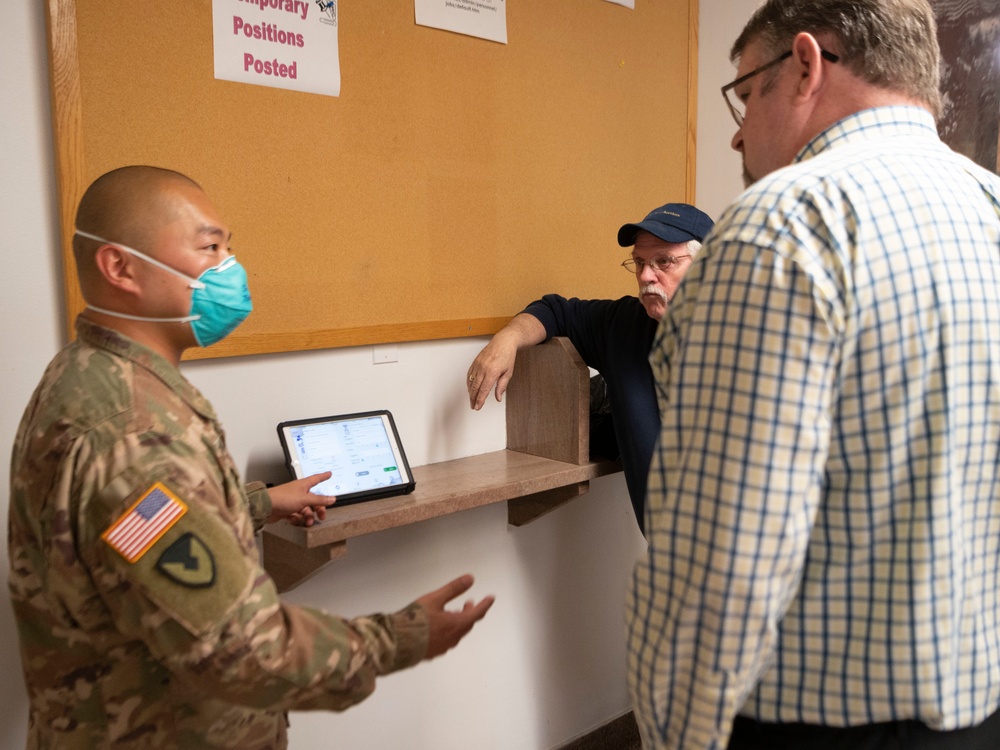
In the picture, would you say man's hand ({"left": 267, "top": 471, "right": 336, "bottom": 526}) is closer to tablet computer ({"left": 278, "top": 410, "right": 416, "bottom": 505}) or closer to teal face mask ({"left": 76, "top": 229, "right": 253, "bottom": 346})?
tablet computer ({"left": 278, "top": 410, "right": 416, "bottom": 505})

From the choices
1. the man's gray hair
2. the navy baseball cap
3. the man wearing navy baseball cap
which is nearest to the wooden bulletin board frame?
the man wearing navy baseball cap

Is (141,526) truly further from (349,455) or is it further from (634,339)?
(634,339)

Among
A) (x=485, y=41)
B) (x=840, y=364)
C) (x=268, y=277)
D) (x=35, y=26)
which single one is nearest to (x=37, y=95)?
(x=35, y=26)

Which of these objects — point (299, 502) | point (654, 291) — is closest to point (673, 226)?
point (654, 291)

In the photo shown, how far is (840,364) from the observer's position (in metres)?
0.80

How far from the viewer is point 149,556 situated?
2.98 feet

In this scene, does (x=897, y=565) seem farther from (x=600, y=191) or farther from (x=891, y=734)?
(x=600, y=191)

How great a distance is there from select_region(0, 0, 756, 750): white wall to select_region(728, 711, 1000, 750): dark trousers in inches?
43.1

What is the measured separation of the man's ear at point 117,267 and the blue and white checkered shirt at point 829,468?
0.71 meters

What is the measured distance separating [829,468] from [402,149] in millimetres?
1260

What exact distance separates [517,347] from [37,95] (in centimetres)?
106

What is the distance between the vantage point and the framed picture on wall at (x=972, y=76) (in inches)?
81.9

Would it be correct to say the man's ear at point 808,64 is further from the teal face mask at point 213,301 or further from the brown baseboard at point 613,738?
the brown baseboard at point 613,738

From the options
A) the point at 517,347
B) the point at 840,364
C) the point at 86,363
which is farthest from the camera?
the point at 517,347
